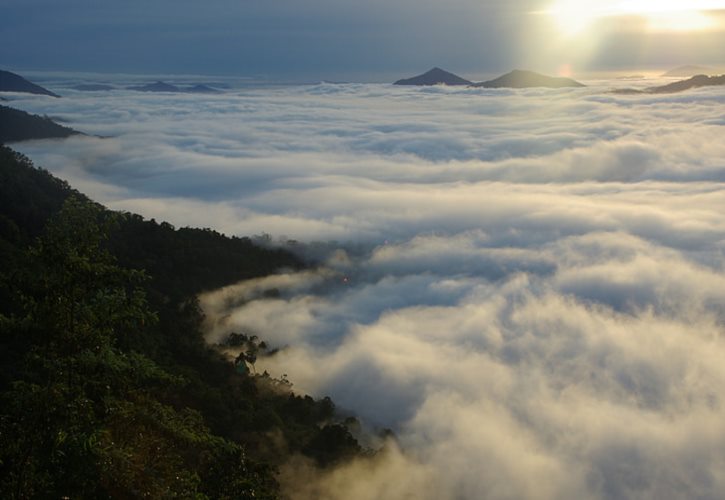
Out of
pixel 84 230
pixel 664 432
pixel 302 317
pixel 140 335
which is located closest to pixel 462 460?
pixel 664 432

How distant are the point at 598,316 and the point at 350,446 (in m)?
90.1

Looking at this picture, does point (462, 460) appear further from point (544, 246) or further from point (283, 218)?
point (283, 218)

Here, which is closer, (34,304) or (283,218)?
(34,304)

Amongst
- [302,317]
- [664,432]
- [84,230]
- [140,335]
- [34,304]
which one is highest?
[84,230]

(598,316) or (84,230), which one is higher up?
(84,230)

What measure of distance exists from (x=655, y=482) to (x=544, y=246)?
11057 centimetres

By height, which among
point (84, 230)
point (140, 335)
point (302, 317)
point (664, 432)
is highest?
point (84, 230)

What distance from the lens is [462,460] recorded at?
247 ft

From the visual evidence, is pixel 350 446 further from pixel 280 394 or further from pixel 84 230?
pixel 84 230

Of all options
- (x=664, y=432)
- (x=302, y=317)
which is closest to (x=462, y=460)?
(x=664, y=432)

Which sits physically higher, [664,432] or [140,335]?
[140,335]

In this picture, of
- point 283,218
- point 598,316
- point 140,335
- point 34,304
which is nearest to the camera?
point 34,304

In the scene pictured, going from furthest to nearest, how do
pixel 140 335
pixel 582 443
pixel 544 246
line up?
pixel 544 246
pixel 582 443
pixel 140 335

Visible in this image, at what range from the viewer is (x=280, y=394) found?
227 ft
